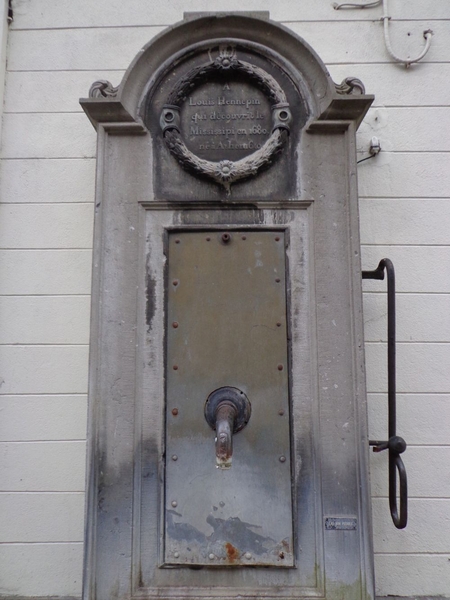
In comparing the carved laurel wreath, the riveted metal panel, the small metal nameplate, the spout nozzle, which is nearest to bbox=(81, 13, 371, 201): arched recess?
the carved laurel wreath

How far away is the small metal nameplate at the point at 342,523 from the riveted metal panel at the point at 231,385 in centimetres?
15

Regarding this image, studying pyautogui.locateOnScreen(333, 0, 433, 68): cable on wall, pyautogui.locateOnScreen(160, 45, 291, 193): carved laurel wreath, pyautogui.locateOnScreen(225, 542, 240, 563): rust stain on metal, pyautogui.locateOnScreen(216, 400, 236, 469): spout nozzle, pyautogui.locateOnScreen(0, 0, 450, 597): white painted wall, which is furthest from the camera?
pyautogui.locateOnScreen(333, 0, 433, 68): cable on wall

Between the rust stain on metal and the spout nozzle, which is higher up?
the spout nozzle

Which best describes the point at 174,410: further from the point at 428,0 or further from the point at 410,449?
the point at 428,0

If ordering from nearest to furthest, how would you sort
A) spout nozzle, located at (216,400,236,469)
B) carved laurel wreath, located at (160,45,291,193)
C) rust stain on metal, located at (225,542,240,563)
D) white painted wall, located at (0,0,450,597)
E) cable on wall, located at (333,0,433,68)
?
spout nozzle, located at (216,400,236,469) < rust stain on metal, located at (225,542,240,563) < carved laurel wreath, located at (160,45,291,193) < white painted wall, located at (0,0,450,597) < cable on wall, located at (333,0,433,68)

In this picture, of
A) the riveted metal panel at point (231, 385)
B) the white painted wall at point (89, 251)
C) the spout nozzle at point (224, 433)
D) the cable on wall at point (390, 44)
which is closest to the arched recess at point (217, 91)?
the riveted metal panel at point (231, 385)

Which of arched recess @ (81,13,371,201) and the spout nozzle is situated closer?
the spout nozzle

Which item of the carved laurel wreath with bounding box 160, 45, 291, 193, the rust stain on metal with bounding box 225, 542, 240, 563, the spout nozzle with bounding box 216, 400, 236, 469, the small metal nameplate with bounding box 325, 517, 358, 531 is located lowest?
the rust stain on metal with bounding box 225, 542, 240, 563

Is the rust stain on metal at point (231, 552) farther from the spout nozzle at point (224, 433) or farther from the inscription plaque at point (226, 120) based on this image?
the inscription plaque at point (226, 120)

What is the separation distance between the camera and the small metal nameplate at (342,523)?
1.97 metres

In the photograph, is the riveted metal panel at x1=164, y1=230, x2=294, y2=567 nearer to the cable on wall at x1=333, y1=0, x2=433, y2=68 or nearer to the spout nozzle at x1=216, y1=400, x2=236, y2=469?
the spout nozzle at x1=216, y1=400, x2=236, y2=469

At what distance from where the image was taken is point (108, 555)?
6.47 ft

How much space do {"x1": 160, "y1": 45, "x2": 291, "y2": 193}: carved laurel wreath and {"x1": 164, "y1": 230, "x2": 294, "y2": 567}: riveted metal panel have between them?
0.27 m

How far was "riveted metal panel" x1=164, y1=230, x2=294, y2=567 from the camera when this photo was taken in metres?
1.98
